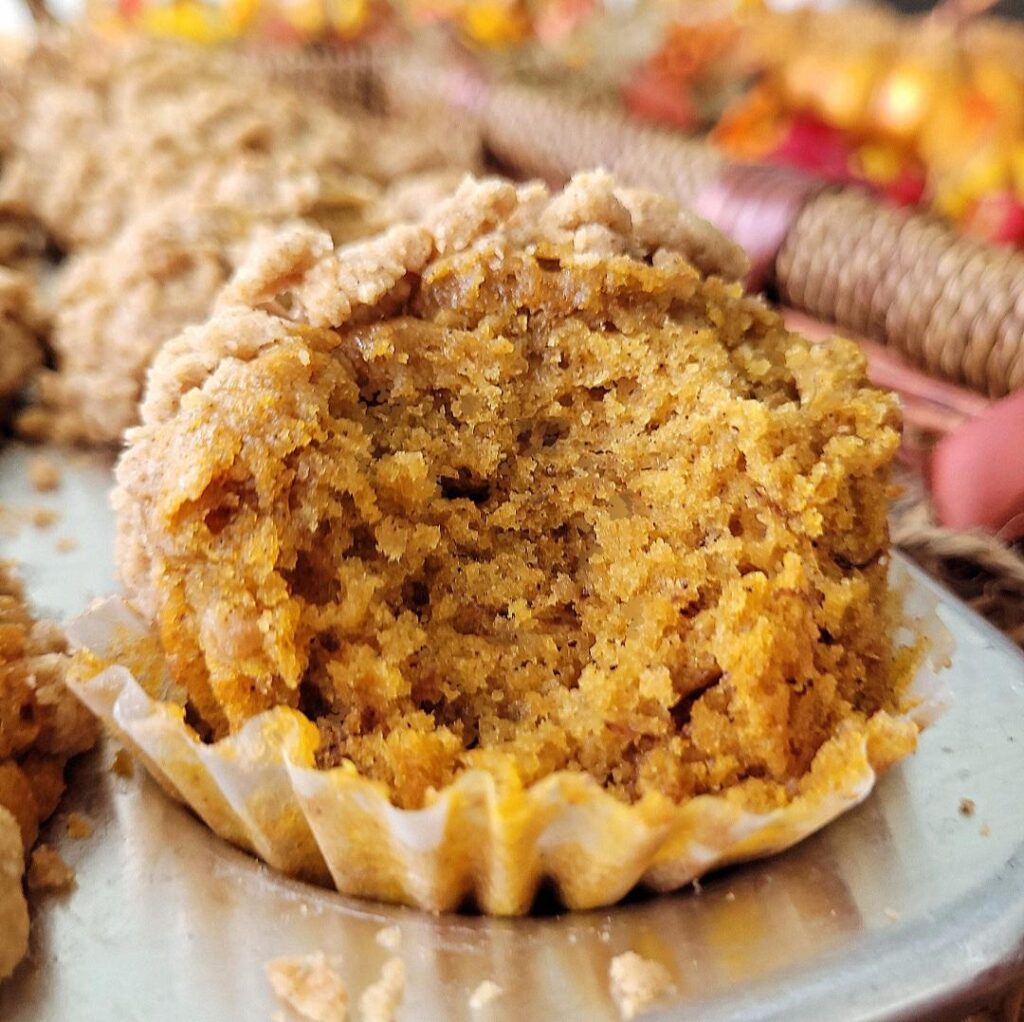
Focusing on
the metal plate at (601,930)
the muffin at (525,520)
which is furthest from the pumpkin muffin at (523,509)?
the metal plate at (601,930)

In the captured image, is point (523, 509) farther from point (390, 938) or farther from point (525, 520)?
point (390, 938)

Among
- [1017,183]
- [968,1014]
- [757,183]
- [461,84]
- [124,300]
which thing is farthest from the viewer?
[461,84]

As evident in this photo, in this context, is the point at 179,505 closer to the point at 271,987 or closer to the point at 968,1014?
the point at 271,987

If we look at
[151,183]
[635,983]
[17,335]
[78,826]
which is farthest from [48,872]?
[151,183]

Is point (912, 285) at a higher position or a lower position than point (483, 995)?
higher

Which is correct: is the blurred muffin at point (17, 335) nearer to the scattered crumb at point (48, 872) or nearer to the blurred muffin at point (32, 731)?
the blurred muffin at point (32, 731)

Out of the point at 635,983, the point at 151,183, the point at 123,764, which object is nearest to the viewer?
the point at 635,983

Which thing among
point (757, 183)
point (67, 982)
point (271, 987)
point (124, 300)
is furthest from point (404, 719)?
point (757, 183)
